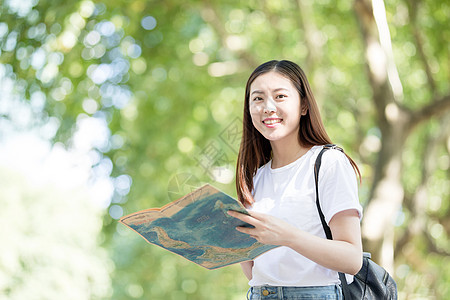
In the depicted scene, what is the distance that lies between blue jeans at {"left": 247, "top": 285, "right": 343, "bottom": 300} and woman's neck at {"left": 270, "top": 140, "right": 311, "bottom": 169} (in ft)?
1.28

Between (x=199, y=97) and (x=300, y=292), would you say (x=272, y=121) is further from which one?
(x=199, y=97)

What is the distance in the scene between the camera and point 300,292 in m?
1.69

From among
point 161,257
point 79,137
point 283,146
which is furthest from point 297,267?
point 161,257

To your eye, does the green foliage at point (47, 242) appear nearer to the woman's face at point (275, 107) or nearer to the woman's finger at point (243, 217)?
the woman's face at point (275, 107)

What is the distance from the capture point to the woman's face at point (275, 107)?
182cm

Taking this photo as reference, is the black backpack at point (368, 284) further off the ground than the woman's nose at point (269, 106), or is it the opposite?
the woman's nose at point (269, 106)

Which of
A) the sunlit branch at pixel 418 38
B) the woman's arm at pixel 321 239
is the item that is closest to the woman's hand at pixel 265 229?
the woman's arm at pixel 321 239

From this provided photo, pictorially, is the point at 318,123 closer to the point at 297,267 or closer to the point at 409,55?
the point at 297,267

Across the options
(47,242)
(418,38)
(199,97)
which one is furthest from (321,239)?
(47,242)

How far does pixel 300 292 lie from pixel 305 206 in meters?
0.24

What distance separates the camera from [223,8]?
805 cm

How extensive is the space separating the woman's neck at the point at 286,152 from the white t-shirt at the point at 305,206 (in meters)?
0.04

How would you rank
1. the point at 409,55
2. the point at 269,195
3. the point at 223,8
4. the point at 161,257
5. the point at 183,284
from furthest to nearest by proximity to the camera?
the point at 183,284, the point at 161,257, the point at 409,55, the point at 223,8, the point at 269,195

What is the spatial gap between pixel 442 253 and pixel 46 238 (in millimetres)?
16255
